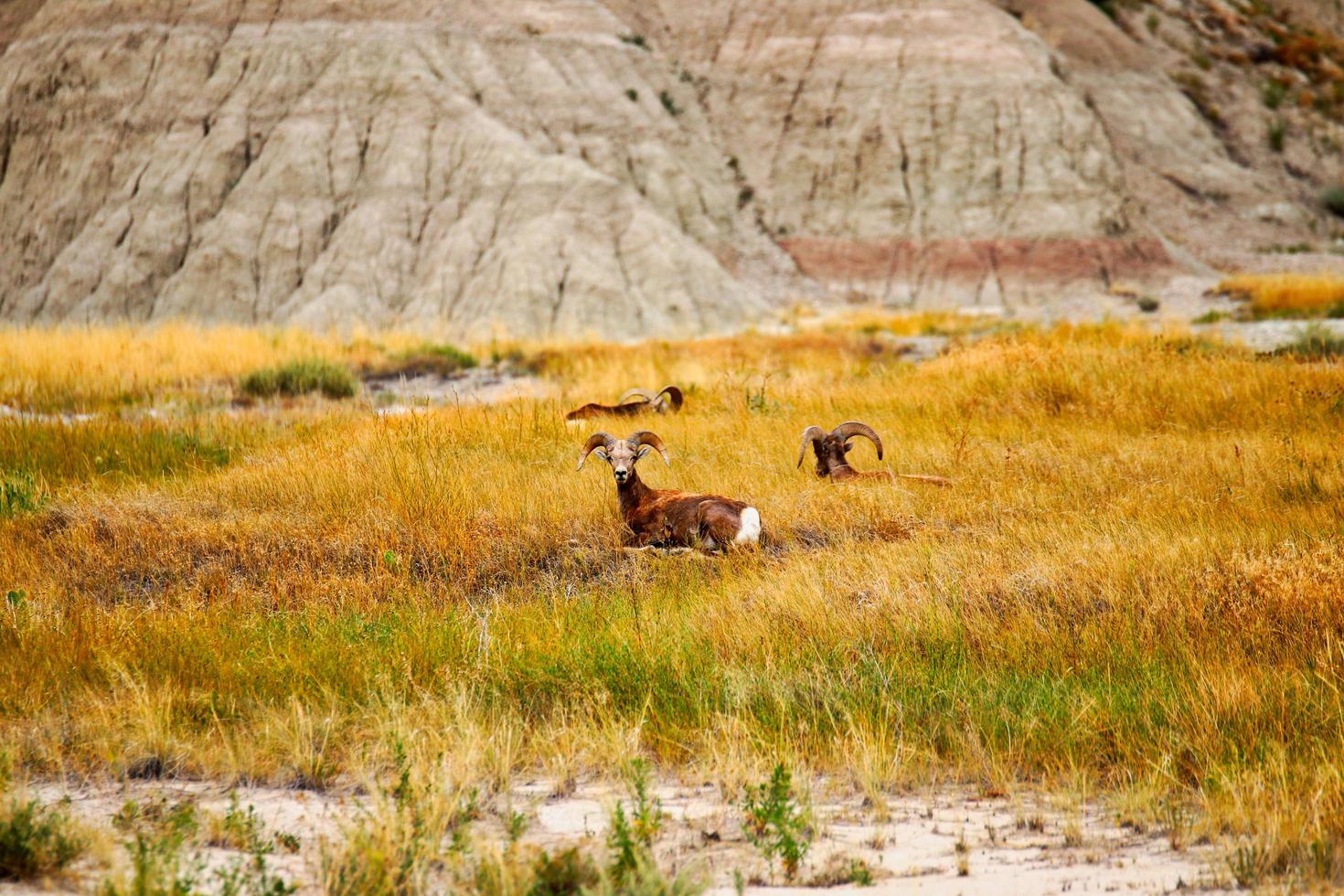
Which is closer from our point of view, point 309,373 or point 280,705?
point 280,705

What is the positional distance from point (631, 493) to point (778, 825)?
4820 millimetres

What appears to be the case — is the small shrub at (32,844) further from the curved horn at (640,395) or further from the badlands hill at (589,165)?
the badlands hill at (589,165)

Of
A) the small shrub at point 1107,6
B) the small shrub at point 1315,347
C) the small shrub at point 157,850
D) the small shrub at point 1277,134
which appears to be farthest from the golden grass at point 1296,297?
the small shrub at point 1107,6

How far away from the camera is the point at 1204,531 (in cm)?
712

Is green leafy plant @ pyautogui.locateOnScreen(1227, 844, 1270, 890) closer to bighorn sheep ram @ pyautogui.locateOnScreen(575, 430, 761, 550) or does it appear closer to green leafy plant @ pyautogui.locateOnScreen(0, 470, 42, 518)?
bighorn sheep ram @ pyautogui.locateOnScreen(575, 430, 761, 550)

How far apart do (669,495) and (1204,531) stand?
3525 millimetres

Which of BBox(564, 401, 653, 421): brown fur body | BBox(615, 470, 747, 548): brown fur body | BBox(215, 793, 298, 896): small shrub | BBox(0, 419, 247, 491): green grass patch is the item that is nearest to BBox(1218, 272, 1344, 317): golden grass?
BBox(564, 401, 653, 421): brown fur body

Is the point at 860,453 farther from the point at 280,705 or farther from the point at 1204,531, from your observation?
the point at 280,705

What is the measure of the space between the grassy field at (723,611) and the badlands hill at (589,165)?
55.6 feet

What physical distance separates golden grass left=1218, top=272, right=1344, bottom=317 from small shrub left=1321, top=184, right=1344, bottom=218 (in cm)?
1914

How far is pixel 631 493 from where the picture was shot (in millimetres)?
8617

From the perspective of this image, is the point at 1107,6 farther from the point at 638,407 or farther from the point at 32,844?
the point at 32,844

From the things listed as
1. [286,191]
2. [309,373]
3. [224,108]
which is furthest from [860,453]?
[224,108]

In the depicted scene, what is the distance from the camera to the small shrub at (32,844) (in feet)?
12.3
